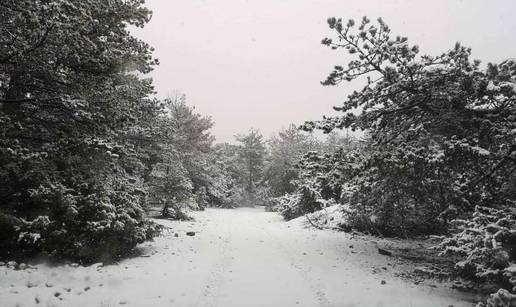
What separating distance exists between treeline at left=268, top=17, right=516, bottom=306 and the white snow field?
1.54 m

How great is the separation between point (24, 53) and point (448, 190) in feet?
33.9

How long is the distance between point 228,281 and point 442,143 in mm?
5737

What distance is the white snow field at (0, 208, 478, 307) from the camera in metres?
6.72

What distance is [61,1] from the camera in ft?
20.0

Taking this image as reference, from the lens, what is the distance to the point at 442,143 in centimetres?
811

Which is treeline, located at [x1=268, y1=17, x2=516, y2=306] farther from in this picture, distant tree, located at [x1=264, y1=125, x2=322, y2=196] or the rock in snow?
distant tree, located at [x1=264, y1=125, x2=322, y2=196]

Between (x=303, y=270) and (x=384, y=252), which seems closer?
(x=303, y=270)

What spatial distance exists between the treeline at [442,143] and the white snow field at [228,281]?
5.06ft

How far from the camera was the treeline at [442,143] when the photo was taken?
7.34 meters

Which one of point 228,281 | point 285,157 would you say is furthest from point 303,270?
point 285,157

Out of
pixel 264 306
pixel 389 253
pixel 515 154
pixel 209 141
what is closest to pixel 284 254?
pixel 389 253

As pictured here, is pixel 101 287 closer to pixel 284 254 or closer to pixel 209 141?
pixel 284 254

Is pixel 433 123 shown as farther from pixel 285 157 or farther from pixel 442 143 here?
pixel 285 157

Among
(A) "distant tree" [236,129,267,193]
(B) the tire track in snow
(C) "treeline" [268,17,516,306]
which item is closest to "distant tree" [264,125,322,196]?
(A) "distant tree" [236,129,267,193]
